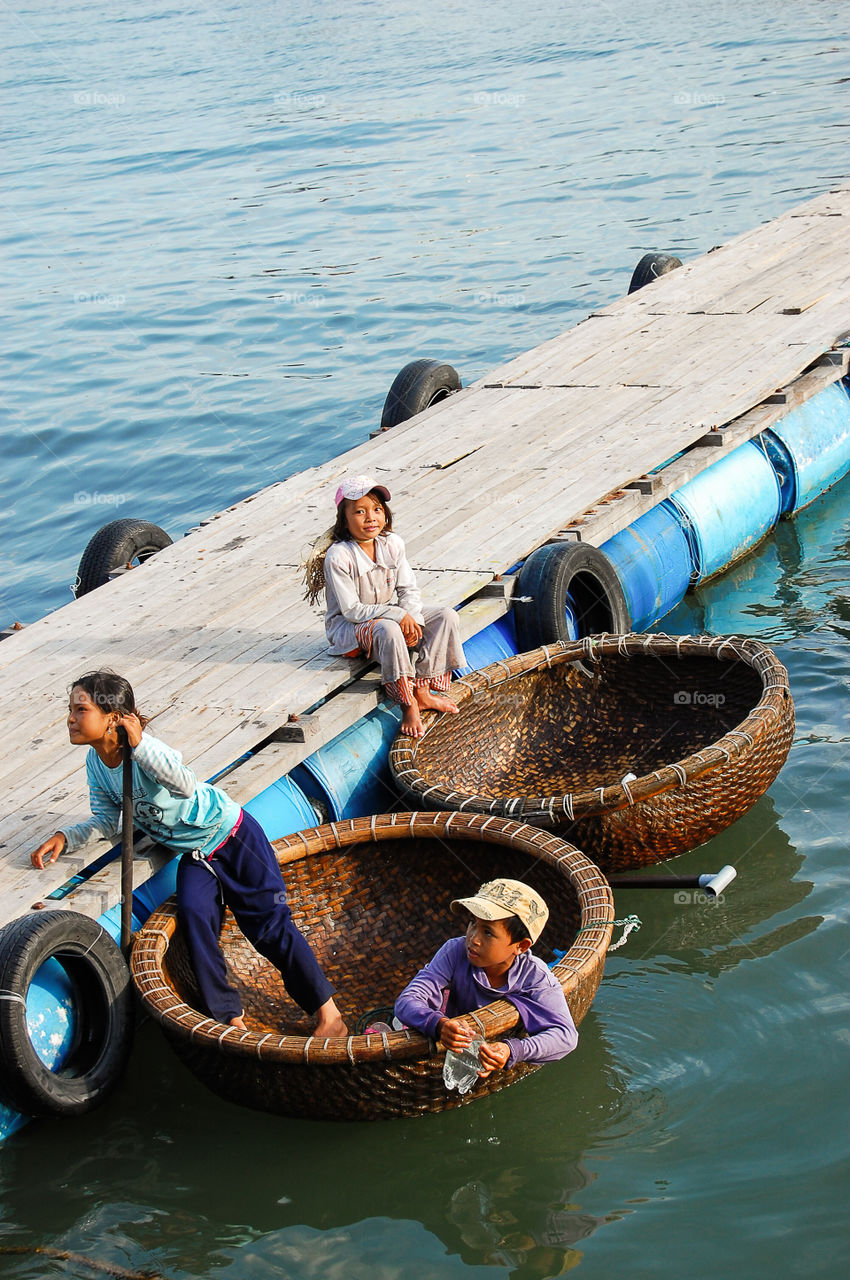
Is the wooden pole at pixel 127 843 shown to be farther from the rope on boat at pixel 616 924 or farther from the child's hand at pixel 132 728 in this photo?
the rope on boat at pixel 616 924

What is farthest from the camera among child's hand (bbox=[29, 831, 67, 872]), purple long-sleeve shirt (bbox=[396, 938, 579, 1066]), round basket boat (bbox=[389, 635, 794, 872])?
round basket boat (bbox=[389, 635, 794, 872])

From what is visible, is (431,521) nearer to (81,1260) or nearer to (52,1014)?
(52,1014)

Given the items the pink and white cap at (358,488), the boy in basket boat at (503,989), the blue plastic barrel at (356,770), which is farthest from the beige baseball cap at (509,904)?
the pink and white cap at (358,488)

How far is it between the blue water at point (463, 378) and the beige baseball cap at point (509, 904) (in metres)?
0.92

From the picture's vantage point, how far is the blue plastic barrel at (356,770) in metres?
6.38

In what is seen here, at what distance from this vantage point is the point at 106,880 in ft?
17.5

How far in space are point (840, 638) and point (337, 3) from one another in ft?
126

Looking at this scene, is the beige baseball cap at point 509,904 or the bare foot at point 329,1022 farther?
the bare foot at point 329,1022

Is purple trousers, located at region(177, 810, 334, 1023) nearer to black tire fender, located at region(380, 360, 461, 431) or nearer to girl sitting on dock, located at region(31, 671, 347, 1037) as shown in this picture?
girl sitting on dock, located at region(31, 671, 347, 1037)

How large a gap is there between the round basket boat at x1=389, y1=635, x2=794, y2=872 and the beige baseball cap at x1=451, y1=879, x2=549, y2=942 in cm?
128

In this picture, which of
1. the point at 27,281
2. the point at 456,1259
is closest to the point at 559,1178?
the point at 456,1259

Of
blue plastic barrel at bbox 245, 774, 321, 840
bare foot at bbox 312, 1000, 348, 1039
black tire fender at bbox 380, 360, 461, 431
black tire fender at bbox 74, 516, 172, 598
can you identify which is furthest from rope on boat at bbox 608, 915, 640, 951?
black tire fender at bbox 380, 360, 461, 431

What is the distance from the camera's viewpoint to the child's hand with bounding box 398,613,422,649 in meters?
6.49

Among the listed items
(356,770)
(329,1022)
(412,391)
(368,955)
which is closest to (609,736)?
(356,770)
